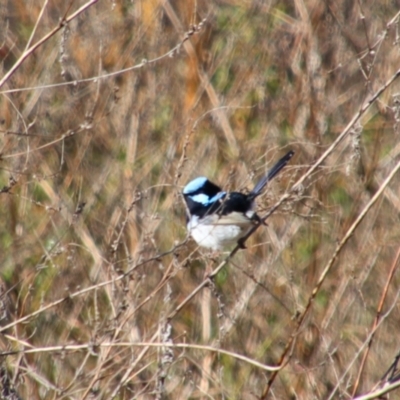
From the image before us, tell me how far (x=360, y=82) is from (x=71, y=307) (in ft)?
8.32

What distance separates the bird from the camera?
3.94m

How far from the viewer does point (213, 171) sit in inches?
215

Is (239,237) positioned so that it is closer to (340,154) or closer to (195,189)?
→ (195,189)

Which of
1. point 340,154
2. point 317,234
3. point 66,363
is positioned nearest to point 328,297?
point 317,234

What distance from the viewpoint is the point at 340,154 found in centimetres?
542

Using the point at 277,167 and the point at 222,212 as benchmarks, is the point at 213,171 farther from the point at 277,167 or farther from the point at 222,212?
the point at 222,212

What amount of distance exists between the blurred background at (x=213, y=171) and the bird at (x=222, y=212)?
35cm

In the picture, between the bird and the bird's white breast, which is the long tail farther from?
the bird's white breast

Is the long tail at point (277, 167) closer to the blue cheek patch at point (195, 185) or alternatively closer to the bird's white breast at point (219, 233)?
the bird's white breast at point (219, 233)

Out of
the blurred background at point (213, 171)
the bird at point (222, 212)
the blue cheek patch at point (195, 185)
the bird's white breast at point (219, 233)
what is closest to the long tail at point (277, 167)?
the bird at point (222, 212)

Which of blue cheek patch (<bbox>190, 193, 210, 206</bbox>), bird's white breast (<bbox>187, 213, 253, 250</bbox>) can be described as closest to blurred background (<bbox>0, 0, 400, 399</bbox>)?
blue cheek patch (<bbox>190, 193, 210, 206</bbox>)

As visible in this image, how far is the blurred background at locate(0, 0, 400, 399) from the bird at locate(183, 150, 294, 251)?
1.16 ft

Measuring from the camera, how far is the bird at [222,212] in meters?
3.94

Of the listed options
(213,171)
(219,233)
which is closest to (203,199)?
(219,233)
